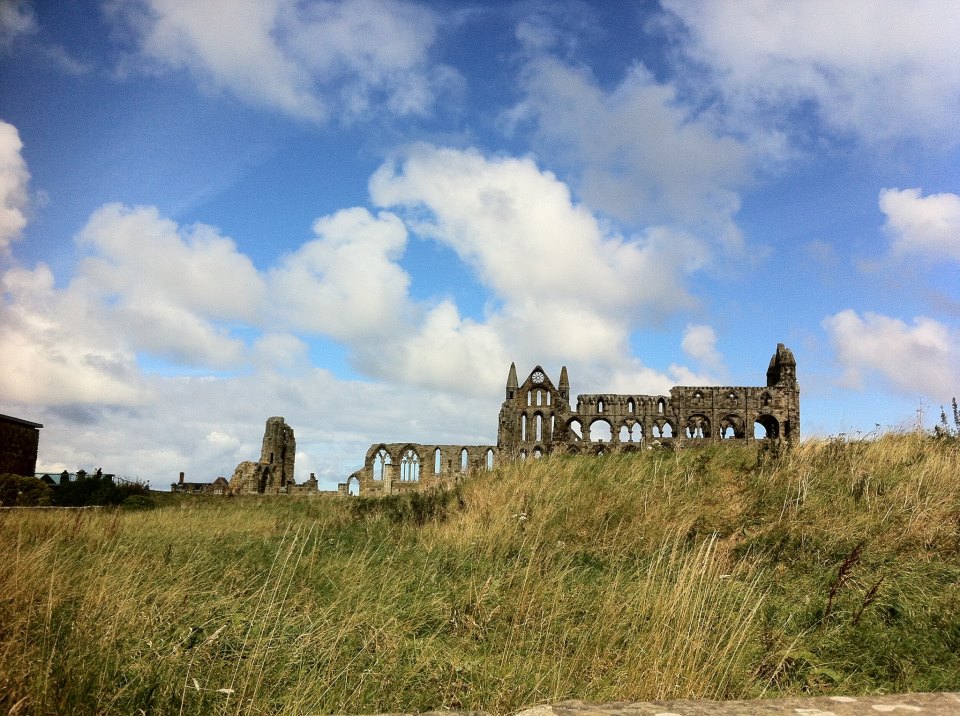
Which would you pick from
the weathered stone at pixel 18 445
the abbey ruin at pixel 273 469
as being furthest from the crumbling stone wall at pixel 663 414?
the weathered stone at pixel 18 445

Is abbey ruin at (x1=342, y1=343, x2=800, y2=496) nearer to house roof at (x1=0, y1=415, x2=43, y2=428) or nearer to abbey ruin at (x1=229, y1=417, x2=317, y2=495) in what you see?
abbey ruin at (x1=229, y1=417, x2=317, y2=495)

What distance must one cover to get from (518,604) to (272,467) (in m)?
44.4

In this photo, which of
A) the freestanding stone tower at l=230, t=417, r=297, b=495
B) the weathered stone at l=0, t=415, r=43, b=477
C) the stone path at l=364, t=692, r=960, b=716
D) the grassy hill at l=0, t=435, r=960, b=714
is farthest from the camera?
the freestanding stone tower at l=230, t=417, r=297, b=495

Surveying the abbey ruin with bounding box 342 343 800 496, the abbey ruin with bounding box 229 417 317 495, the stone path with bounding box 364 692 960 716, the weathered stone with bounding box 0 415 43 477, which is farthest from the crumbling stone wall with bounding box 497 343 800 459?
the stone path with bounding box 364 692 960 716

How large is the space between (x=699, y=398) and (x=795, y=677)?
45.8 metres

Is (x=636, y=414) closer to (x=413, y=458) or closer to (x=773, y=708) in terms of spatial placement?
(x=413, y=458)

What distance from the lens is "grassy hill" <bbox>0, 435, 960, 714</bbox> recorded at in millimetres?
3230

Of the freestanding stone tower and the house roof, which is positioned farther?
Result: the freestanding stone tower

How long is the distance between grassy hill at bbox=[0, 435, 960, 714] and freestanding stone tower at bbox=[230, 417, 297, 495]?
35.3m

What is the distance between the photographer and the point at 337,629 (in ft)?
13.0

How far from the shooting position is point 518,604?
4.54 metres

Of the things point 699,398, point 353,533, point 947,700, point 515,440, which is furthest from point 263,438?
point 947,700

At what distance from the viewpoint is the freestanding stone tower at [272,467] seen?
42094 mm

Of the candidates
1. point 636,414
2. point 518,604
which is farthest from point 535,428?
point 518,604
